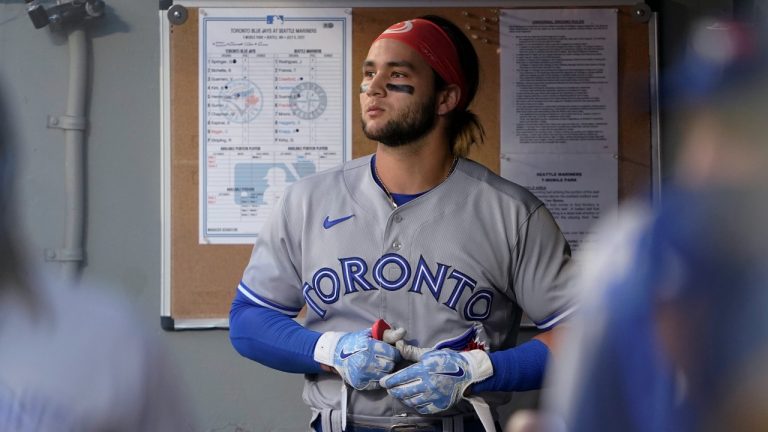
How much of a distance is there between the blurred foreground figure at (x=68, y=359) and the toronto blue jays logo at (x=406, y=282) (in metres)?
1.18

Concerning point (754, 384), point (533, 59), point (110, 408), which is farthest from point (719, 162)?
point (533, 59)

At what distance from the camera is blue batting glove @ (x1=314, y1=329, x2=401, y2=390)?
7.03 feet

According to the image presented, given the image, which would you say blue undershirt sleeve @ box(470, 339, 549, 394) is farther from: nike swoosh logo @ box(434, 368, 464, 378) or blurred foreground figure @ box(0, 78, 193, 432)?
blurred foreground figure @ box(0, 78, 193, 432)

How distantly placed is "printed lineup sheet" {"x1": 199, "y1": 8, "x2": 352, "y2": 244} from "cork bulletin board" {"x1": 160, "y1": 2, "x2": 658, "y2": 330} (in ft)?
0.14

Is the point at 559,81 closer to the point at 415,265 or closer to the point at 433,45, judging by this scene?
the point at 433,45

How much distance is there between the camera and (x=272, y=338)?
7.63ft

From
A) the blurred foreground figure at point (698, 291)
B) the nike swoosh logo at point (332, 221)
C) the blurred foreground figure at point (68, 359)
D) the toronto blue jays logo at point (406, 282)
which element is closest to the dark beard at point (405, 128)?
the nike swoosh logo at point (332, 221)

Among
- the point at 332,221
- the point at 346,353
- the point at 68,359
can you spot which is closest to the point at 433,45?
the point at 332,221

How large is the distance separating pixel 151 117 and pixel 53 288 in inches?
96.5

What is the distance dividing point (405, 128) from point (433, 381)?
70cm

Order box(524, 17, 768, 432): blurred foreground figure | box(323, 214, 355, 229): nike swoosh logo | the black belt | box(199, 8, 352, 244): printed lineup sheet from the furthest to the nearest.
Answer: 1. box(199, 8, 352, 244): printed lineup sheet
2. box(323, 214, 355, 229): nike swoosh logo
3. the black belt
4. box(524, 17, 768, 432): blurred foreground figure

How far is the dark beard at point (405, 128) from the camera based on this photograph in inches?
96.3

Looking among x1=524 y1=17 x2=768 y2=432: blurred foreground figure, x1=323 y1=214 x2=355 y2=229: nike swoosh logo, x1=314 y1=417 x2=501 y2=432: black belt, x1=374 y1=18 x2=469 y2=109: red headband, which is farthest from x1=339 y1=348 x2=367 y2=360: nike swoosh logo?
x1=524 y1=17 x2=768 y2=432: blurred foreground figure

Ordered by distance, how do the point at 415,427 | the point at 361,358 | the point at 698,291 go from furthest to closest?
the point at 415,427, the point at 361,358, the point at 698,291
